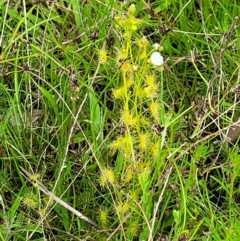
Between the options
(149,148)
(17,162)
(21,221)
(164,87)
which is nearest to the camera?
(149,148)

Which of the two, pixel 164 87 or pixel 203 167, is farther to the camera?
pixel 164 87

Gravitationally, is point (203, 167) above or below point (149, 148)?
below

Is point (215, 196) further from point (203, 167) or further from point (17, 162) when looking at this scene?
point (17, 162)

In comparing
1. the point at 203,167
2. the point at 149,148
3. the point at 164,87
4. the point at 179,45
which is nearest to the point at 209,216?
the point at 203,167

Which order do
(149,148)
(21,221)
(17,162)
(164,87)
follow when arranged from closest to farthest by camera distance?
1. (149,148)
2. (21,221)
3. (17,162)
4. (164,87)

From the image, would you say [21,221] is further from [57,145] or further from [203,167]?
[203,167]

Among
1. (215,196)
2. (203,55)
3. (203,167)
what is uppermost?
(203,55)
